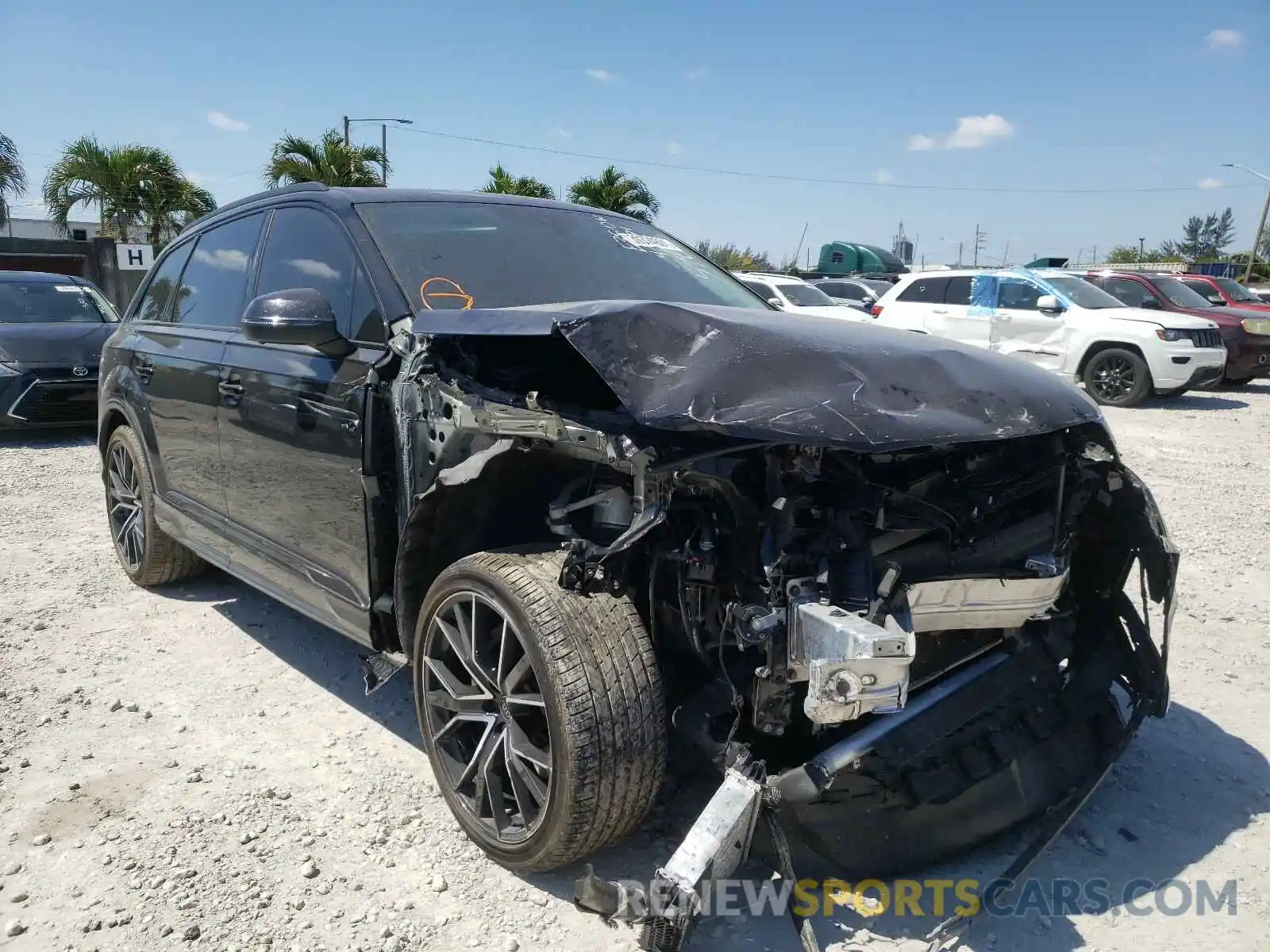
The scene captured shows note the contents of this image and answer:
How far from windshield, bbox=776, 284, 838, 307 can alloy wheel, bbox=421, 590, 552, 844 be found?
46.7 feet

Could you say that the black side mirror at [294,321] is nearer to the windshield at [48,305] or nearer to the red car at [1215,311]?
the windshield at [48,305]

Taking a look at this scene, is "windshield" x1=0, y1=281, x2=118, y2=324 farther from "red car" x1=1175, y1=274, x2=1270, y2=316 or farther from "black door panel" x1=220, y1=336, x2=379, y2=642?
"red car" x1=1175, y1=274, x2=1270, y2=316

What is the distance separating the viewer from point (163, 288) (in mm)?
4852

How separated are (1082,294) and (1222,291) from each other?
5932 mm

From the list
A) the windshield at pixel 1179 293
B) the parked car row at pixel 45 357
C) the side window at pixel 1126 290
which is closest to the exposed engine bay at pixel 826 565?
the parked car row at pixel 45 357

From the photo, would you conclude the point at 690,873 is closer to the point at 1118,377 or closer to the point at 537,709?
the point at 537,709

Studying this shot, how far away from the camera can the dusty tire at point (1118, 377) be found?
11945 mm

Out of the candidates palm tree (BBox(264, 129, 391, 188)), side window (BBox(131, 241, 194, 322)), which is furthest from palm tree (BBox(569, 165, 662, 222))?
side window (BBox(131, 241, 194, 322))

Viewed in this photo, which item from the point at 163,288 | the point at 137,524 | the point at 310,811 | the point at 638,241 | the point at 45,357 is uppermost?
the point at 638,241

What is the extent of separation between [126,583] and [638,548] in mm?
3748

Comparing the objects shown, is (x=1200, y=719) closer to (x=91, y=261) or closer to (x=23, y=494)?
(x=23, y=494)

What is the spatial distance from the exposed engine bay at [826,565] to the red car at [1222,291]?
50.6 ft

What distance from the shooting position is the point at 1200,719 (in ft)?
11.4

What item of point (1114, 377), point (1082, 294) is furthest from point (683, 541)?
point (1082, 294)
